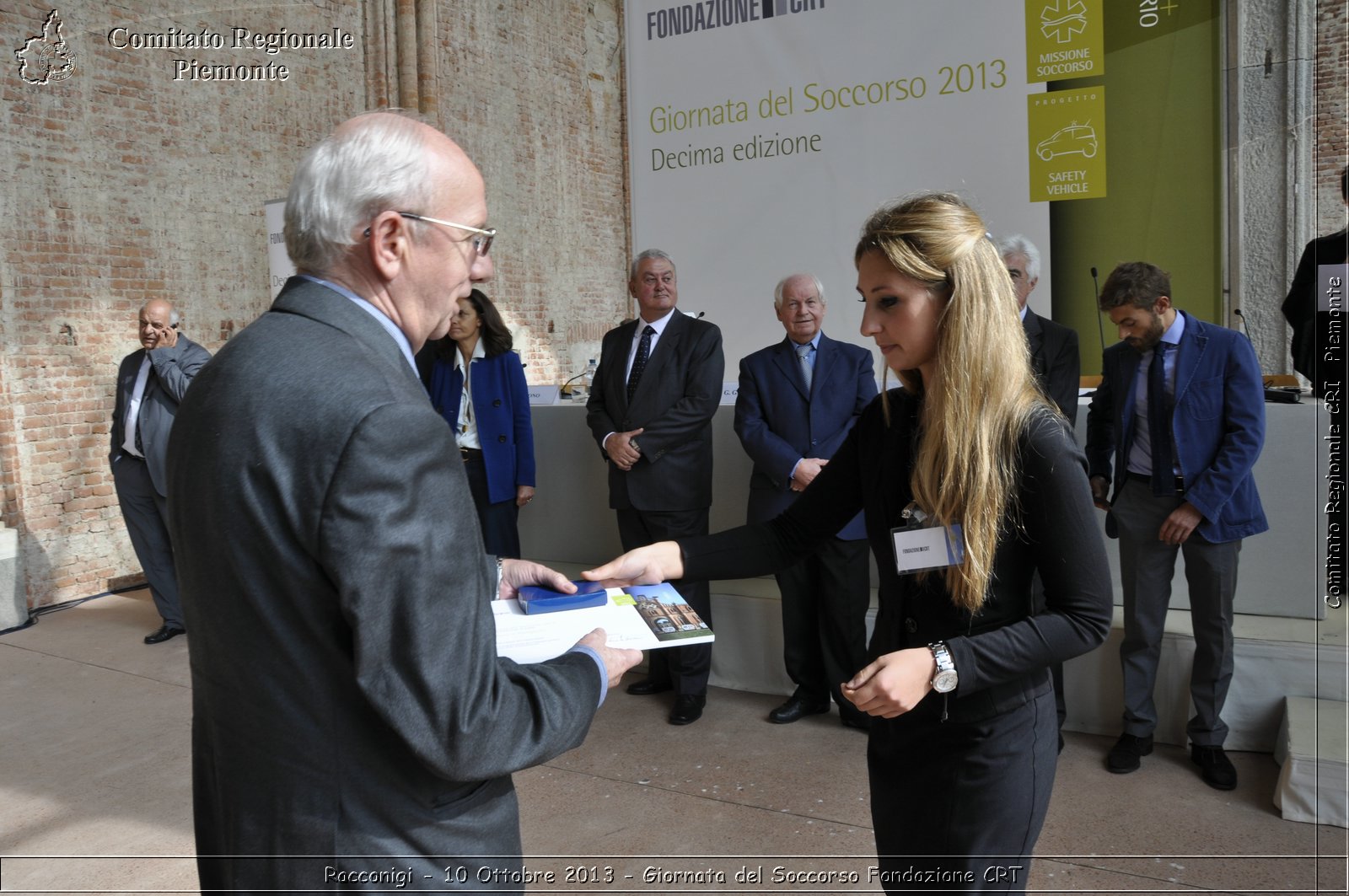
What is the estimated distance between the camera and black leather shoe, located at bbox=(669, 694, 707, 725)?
4.05m

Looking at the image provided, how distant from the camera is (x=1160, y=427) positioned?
3.41 m

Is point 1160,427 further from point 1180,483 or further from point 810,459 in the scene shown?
point 810,459

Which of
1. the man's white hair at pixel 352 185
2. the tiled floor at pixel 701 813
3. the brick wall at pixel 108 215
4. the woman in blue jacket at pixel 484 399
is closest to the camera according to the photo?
the man's white hair at pixel 352 185

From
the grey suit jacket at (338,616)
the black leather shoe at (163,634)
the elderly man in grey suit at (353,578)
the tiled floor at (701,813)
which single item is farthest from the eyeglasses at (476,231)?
the black leather shoe at (163,634)

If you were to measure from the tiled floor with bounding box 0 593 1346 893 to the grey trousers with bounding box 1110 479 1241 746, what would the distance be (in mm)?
197

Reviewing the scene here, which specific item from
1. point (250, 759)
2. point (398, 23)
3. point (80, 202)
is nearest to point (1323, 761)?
point (250, 759)

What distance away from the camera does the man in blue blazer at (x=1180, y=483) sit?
10.8ft

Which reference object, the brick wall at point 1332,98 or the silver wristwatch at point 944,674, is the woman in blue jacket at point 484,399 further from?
the brick wall at point 1332,98

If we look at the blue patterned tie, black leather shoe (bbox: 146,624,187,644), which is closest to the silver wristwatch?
the blue patterned tie

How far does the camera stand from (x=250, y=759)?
3.60 feet

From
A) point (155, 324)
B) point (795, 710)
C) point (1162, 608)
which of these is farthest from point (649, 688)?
point (155, 324)

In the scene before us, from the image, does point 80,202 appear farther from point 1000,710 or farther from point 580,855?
point 1000,710

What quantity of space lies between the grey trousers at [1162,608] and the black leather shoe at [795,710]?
3.92ft

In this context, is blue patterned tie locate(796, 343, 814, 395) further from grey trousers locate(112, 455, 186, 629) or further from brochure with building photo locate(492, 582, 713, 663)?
grey trousers locate(112, 455, 186, 629)
